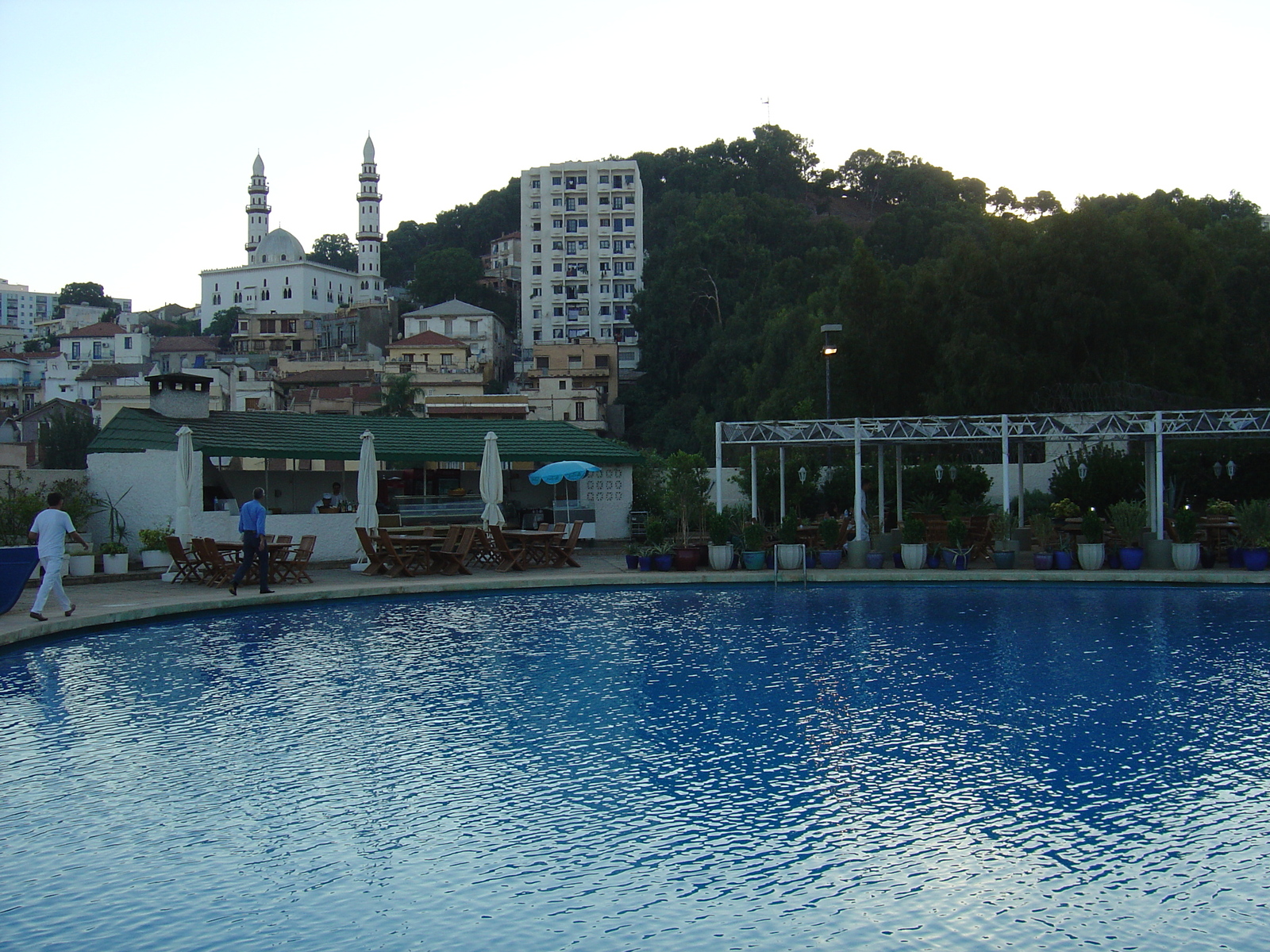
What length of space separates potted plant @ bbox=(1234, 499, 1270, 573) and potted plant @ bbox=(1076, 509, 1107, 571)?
7.54 ft

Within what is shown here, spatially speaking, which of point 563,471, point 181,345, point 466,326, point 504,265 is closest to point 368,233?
point 504,265

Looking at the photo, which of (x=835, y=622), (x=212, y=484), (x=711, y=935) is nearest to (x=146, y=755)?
(x=711, y=935)

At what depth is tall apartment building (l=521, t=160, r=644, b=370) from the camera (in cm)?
9056

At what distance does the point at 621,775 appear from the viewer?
7652mm

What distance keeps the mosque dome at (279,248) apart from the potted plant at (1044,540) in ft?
328

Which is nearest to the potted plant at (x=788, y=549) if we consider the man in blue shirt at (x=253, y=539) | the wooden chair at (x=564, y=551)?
the wooden chair at (x=564, y=551)

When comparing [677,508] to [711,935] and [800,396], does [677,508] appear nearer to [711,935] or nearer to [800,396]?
[711,935]

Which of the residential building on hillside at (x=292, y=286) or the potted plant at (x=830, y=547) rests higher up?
the residential building on hillside at (x=292, y=286)

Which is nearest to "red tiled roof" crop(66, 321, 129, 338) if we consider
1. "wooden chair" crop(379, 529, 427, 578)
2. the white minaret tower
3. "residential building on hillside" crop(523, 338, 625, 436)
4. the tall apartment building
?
the white minaret tower

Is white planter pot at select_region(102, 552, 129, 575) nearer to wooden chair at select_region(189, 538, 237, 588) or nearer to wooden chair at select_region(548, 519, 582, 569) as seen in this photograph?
wooden chair at select_region(189, 538, 237, 588)

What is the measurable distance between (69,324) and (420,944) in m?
134

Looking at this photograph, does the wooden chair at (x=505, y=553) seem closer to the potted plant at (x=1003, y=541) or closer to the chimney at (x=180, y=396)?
the chimney at (x=180, y=396)

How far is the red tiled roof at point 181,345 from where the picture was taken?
96.8 m

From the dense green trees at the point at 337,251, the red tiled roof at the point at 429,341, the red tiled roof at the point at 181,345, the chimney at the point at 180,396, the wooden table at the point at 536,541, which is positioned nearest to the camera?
the wooden table at the point at 536,541
